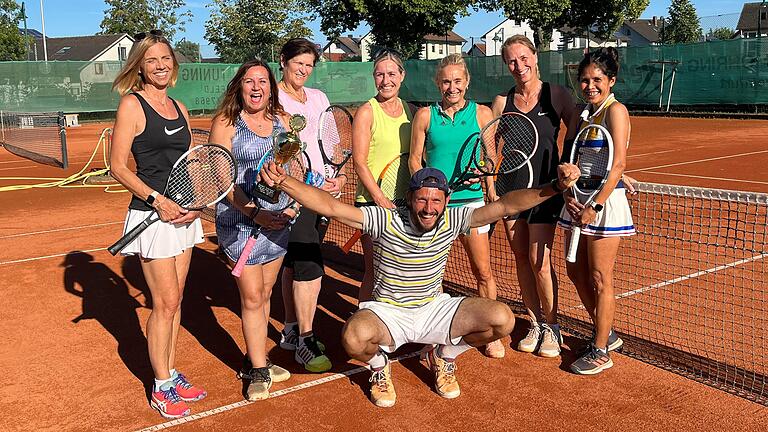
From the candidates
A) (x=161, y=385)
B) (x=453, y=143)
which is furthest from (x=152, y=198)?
(x=453, y=143)

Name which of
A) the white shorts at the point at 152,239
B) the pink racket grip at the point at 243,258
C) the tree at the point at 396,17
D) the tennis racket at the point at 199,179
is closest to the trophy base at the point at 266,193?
the tennis racket at the point at 199,179

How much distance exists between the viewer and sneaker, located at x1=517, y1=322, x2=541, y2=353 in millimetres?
5176

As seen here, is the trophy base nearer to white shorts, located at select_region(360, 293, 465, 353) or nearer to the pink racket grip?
the pink racket grip

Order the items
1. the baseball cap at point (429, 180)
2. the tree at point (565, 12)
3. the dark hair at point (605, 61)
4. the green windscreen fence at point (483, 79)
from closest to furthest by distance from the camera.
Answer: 1. the baseball cap at point (429, 180)
2. the dark hair at point (605, 61)
3. the green windscreen fence at point (483, 79)
4. the tree at point (565, 12)

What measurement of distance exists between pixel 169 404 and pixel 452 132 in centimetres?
244

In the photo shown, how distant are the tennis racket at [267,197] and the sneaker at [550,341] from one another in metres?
2.01

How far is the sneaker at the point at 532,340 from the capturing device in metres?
5.18

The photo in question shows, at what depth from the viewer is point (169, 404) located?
4.27 metres

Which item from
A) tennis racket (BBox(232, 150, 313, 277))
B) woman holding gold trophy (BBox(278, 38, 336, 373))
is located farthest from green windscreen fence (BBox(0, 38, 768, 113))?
tennis racket (BBox(232, 150, 313, 277))

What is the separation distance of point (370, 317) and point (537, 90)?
2.02m

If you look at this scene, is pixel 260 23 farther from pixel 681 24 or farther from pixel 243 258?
pixel 243 258

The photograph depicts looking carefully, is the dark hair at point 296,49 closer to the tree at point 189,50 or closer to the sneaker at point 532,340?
the sneaker at point 532,340

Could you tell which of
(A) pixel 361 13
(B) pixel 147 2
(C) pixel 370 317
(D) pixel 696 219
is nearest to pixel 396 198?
(C) pixel 370 317

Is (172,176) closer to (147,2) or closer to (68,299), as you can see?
(68,299)
